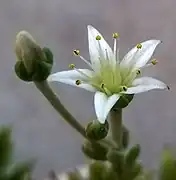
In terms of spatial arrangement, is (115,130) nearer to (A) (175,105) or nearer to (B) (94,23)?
(A) (175,105)

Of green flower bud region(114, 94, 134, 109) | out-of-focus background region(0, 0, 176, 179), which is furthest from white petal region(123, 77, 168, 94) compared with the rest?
out-of-focus background region(0, 0, 176, 179)

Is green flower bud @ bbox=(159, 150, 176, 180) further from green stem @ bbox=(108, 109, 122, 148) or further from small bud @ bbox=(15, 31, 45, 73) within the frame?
small bud @ bbox=(15, 31, 45, 73)

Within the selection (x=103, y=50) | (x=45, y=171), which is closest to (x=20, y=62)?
(x=103, y=50)

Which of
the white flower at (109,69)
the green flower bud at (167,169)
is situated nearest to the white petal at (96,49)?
the white flower at (109,69)

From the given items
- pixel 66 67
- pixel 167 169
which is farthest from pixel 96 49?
pixel 66 67

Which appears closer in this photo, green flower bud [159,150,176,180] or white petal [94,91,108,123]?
white petal [94,91,108,123]
